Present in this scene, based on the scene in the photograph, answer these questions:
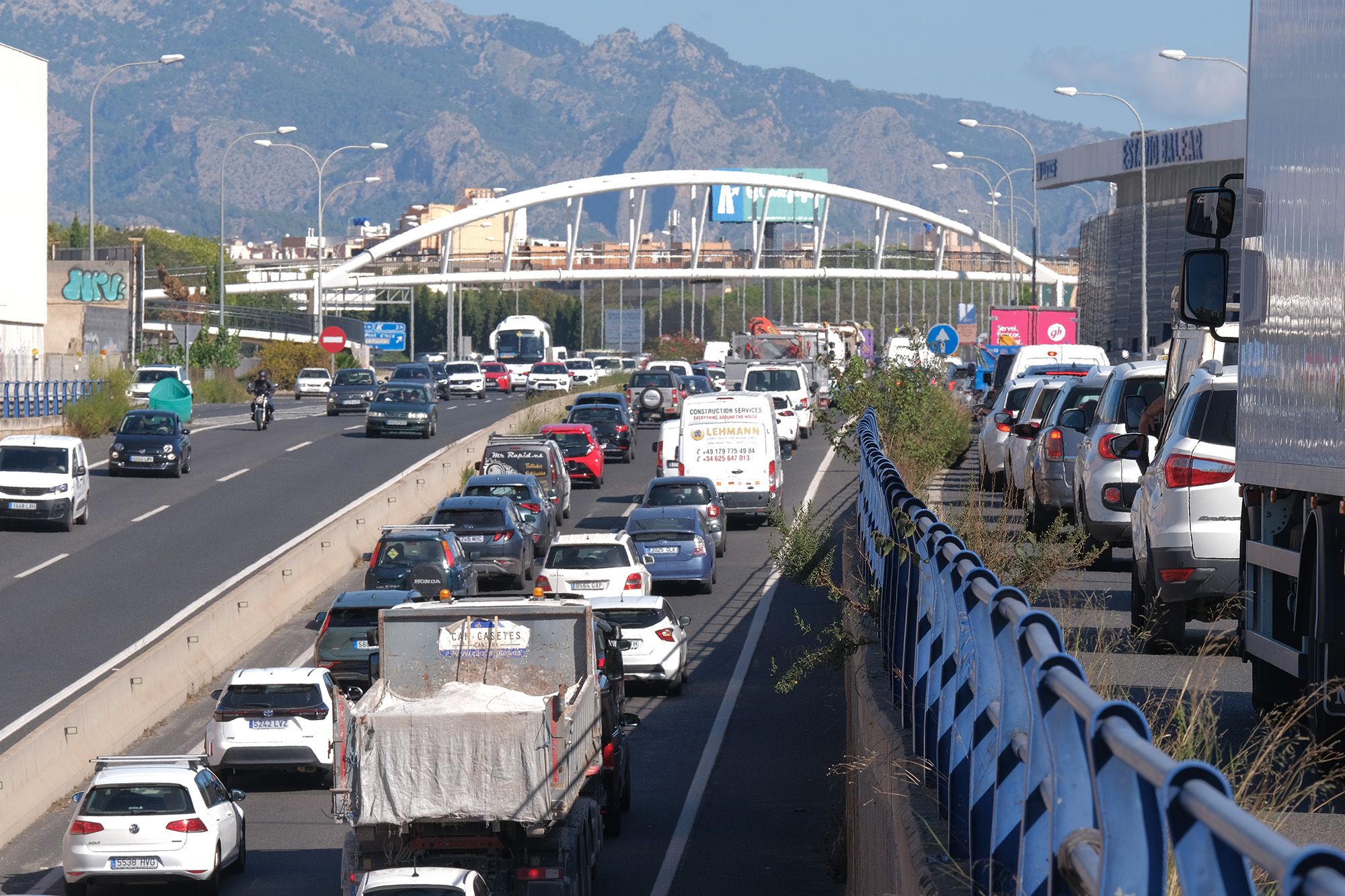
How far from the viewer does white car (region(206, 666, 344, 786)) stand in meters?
21.2

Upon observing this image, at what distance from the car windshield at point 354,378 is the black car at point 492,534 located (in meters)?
31.8

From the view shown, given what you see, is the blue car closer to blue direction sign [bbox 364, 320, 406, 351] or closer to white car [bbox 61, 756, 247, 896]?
white car [bbox 61, 756, 247, 896]

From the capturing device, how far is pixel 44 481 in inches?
1405

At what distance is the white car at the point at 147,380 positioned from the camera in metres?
58.4

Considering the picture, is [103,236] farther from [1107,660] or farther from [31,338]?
[1107,660]

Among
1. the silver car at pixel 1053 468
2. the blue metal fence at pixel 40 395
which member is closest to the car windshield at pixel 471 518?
the silver car at pixel 1053 468

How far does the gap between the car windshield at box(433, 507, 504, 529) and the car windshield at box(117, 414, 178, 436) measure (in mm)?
14383

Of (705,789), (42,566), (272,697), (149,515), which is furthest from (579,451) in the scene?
(705,789)

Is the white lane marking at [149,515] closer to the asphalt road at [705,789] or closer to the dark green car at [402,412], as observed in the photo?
the asphalt road at [705,789]

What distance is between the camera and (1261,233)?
8.77 m

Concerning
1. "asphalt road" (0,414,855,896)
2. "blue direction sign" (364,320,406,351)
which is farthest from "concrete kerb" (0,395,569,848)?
"blue direction sign" (364,320,406,351)

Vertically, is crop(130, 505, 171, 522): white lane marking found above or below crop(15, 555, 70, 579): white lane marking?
above

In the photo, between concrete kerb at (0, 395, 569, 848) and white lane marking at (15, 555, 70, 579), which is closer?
concrete kerb at (0, 395, 569, 848)

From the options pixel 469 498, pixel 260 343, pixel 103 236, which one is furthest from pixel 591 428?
pixel 103 236
